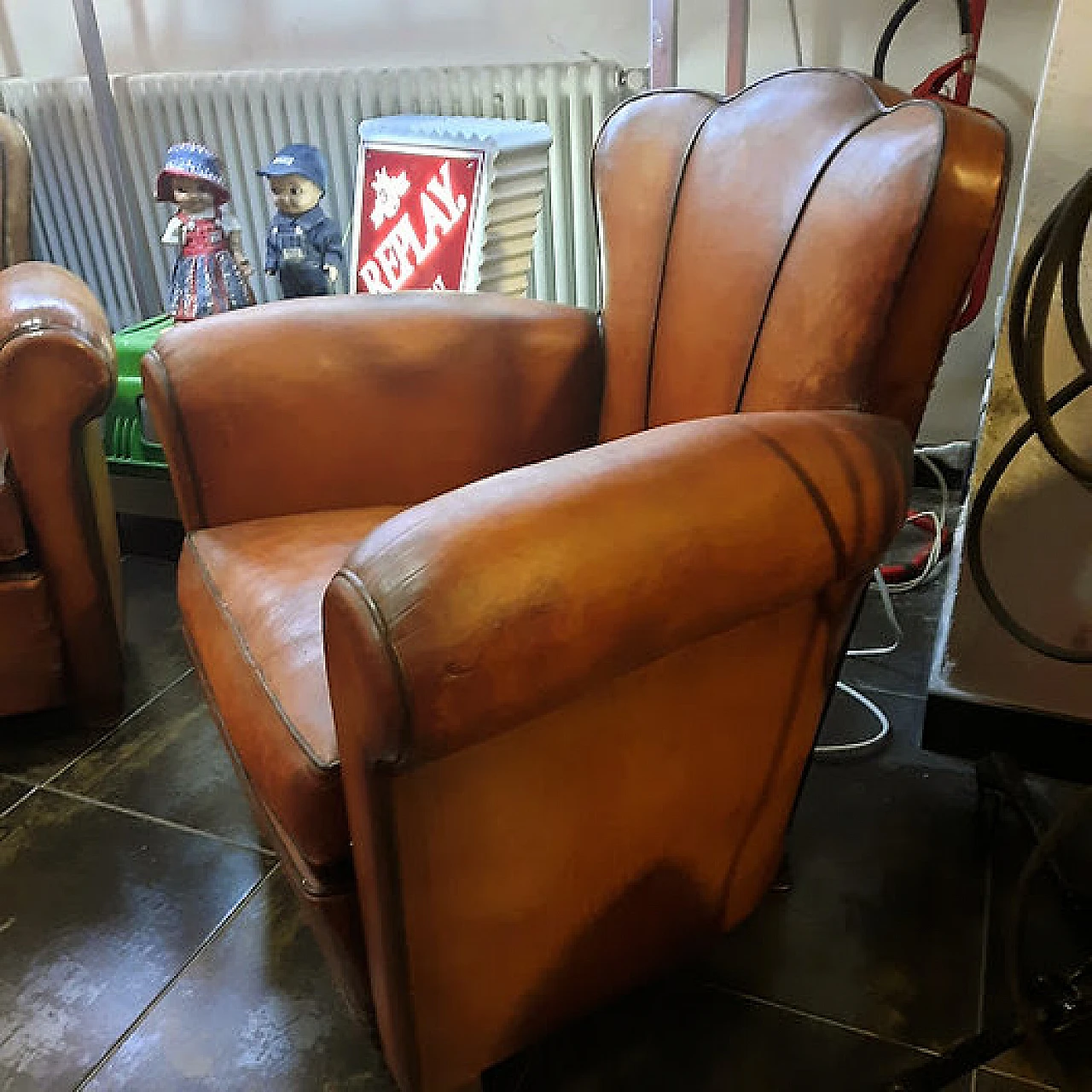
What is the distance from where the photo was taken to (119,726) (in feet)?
5.38

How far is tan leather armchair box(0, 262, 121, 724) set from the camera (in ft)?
4.55

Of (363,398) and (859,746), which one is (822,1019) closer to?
(859,746)

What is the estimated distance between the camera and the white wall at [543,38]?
188 centimetres

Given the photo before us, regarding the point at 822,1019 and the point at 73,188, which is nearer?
the point at 822,1019

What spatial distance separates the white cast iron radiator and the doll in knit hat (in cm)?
28

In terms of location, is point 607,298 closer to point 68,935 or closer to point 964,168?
point 964,168

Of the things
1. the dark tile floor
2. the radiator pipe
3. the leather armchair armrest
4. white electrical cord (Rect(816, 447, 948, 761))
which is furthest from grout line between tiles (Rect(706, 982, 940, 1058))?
the radiator pipe

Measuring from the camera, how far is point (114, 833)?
1416 millimetres

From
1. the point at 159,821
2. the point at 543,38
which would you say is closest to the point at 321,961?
the point at 159,821

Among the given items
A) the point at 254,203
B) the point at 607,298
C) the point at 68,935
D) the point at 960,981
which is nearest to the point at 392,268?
the point at 254,203

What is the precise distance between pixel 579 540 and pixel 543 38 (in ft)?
5.91

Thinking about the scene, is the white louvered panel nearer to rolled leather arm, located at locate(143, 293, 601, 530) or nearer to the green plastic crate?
the green plastic crate

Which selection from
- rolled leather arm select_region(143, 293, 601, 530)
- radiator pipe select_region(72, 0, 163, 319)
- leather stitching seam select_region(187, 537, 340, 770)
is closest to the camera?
leather stitching seam select_region(187, 537, 340, 770)

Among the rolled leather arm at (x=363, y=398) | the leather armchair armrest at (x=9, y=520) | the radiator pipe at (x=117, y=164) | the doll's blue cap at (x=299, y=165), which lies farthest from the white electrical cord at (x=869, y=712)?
the radiator pipe at (x=117, y=164)
